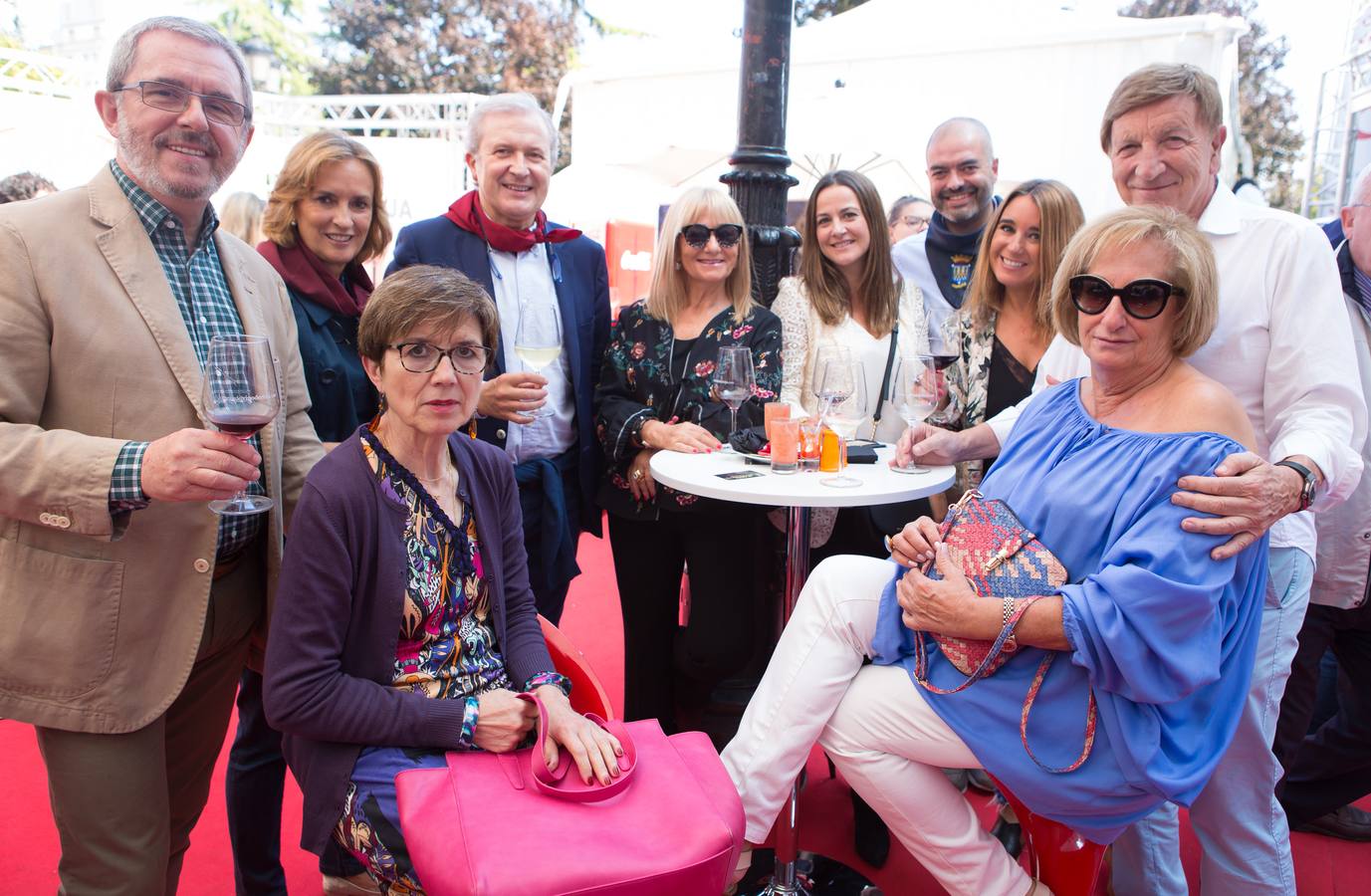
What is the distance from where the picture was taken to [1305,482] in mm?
1927

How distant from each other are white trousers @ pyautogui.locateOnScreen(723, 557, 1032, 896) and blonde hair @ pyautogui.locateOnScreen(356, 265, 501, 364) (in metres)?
1.13

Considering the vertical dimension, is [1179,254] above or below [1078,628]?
above

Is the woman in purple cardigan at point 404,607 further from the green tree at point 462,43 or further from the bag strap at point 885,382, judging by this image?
the green tree at point 462,43

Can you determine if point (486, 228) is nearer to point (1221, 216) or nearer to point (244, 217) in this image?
point (1221, 216)

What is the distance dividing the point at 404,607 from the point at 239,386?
1.89 feet

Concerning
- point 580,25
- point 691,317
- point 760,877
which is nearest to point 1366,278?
point 691,317

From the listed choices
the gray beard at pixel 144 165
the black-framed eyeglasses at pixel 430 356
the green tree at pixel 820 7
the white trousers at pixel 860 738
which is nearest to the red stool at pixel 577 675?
the white trousers at pixel 860 738

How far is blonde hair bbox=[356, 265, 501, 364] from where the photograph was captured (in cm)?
197

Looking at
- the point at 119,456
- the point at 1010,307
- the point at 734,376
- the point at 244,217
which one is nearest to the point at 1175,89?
the point at 1010,307

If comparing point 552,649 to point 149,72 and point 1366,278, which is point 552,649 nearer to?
point 149,72

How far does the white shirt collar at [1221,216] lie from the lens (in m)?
2.29

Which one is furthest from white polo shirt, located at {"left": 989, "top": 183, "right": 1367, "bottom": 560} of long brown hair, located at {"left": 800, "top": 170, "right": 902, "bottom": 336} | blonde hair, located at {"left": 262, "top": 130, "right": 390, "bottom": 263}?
blonde hair, located at {"left": 262, "top": 130, "right": 390, "bottom": 263}

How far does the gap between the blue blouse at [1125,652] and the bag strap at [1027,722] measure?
0.04 feet

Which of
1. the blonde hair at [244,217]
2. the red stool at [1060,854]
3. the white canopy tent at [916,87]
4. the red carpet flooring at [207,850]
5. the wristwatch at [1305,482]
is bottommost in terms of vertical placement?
the red carpet flooring at [207,850]
